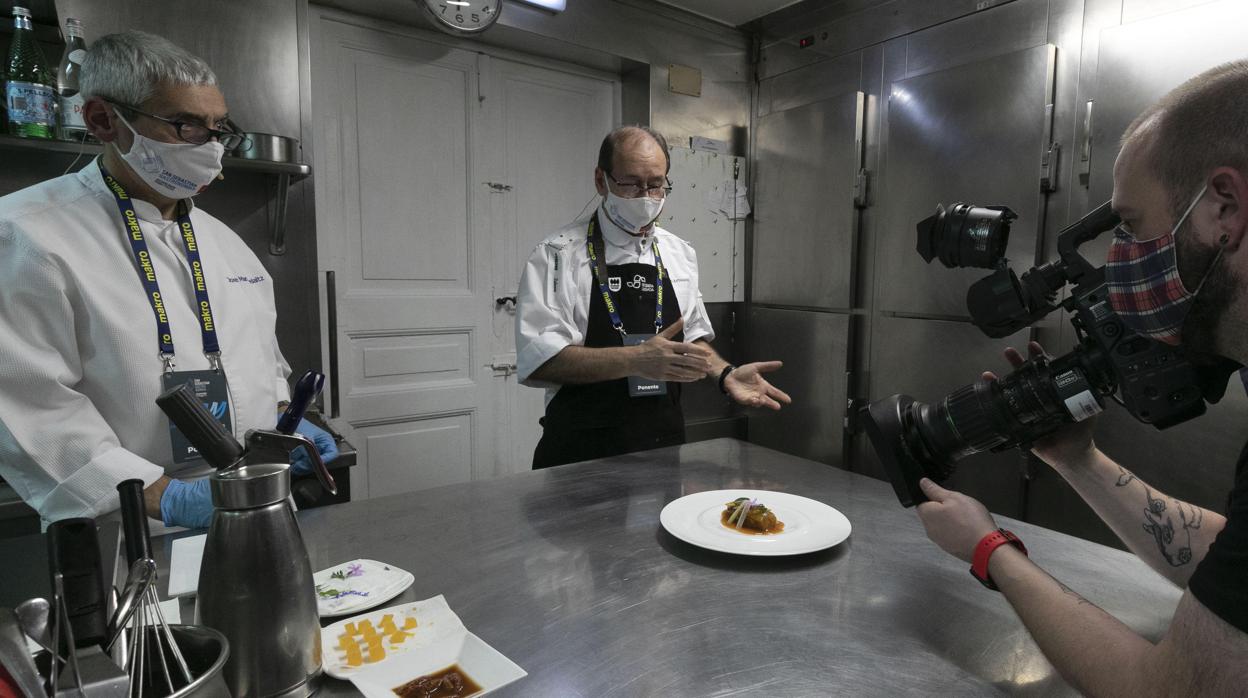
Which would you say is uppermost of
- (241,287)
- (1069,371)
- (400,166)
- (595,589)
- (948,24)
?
(948,24)

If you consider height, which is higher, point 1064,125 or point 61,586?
point 1064,125

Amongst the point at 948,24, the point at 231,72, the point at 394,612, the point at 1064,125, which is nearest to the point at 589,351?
the point at 394,612

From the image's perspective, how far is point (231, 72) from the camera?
2.36m

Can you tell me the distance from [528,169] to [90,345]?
2474 mm

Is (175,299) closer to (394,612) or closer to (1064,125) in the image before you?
(394,612)

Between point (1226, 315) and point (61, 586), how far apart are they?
1221mm

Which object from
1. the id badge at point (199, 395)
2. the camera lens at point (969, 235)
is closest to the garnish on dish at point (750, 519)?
the camera lens at point (969, 235)

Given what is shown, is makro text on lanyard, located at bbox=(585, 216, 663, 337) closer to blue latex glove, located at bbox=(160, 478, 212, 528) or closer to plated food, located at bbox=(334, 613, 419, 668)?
blue latex glove, located at bbox=(160, 478, 212, 528)

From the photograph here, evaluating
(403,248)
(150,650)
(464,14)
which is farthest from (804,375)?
(150,650)

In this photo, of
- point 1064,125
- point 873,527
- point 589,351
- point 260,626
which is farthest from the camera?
point 1064,125

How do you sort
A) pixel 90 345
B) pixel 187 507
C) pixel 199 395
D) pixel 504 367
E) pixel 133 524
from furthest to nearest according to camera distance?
pixel 504 367 → pixel 199 395 → pixel 90 345 → pixel 187 507 → pixel 133 524

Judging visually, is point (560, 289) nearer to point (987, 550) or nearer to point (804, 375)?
point (987, 550)

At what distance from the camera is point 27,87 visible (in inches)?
74.8

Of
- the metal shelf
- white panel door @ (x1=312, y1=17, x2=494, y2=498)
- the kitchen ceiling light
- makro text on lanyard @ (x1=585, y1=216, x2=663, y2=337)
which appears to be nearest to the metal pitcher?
makro text on lanyard @ (x1=585, y1=216, x2=663, y2=337)
